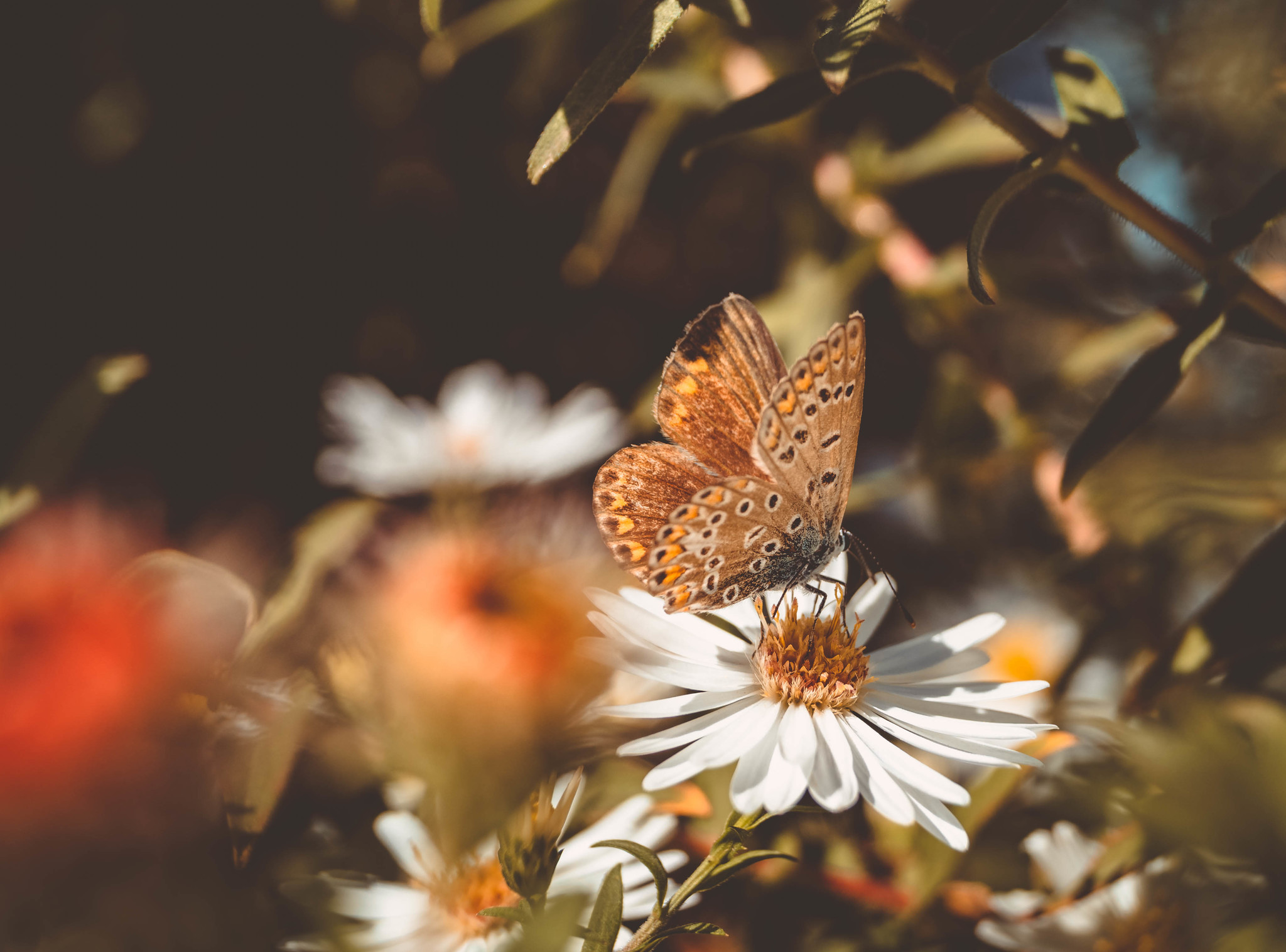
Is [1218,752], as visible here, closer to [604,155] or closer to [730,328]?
[730,328]

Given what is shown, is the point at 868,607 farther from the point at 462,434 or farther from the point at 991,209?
the point at 462,434

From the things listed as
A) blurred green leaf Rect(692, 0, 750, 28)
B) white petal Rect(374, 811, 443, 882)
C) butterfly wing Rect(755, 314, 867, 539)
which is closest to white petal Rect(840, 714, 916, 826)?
butterfly wing Rect(755, 314, 867, 539)

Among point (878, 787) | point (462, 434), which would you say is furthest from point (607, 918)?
point (462, 434)

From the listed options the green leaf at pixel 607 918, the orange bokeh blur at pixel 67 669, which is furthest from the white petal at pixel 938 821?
the orange bokeh blur at pixel 67 669

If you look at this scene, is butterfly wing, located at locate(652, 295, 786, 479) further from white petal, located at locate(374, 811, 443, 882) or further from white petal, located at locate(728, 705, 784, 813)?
white petal, located at locate(374, 811, 443, 882)

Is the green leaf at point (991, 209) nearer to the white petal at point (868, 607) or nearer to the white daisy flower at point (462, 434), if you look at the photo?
the white petal at point (868, 607)
